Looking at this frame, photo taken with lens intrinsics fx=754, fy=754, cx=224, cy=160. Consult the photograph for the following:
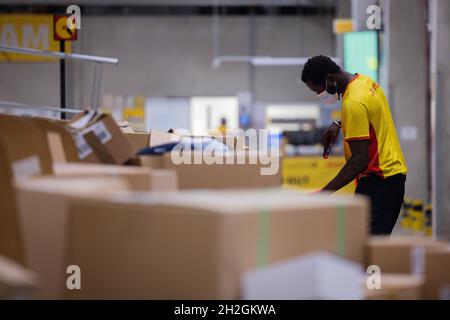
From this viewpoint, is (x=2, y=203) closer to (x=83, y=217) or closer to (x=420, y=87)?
(x=83, y=217)

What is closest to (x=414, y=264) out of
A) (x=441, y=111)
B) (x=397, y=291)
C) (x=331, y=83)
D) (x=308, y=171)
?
(x=397, y=291)

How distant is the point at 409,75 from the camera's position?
11398 millimetres

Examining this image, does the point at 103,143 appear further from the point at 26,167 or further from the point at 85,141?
the point at 26,167

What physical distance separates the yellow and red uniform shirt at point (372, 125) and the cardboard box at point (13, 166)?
1898 millimetres

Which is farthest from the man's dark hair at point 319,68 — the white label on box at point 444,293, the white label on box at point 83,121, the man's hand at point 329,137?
the white label on box at point 444,293

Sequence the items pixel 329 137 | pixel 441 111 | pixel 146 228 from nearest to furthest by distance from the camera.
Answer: pixel 146 228 < pixel 329 137 < pixel 441 111

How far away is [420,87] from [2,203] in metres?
10.00

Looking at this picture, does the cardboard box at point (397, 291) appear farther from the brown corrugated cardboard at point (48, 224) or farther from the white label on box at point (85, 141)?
the white label on box at point (85, 141)

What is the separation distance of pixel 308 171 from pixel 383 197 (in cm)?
603

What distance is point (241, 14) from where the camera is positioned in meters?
19.4

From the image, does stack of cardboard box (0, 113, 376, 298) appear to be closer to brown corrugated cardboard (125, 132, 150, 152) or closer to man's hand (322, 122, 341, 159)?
brown corrugated cardboard (125, 132, 150, 152)

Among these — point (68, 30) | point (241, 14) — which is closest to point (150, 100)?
point (241, 14)

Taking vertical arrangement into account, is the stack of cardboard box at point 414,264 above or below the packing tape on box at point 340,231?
below

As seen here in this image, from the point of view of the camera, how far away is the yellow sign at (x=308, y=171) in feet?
32.4
